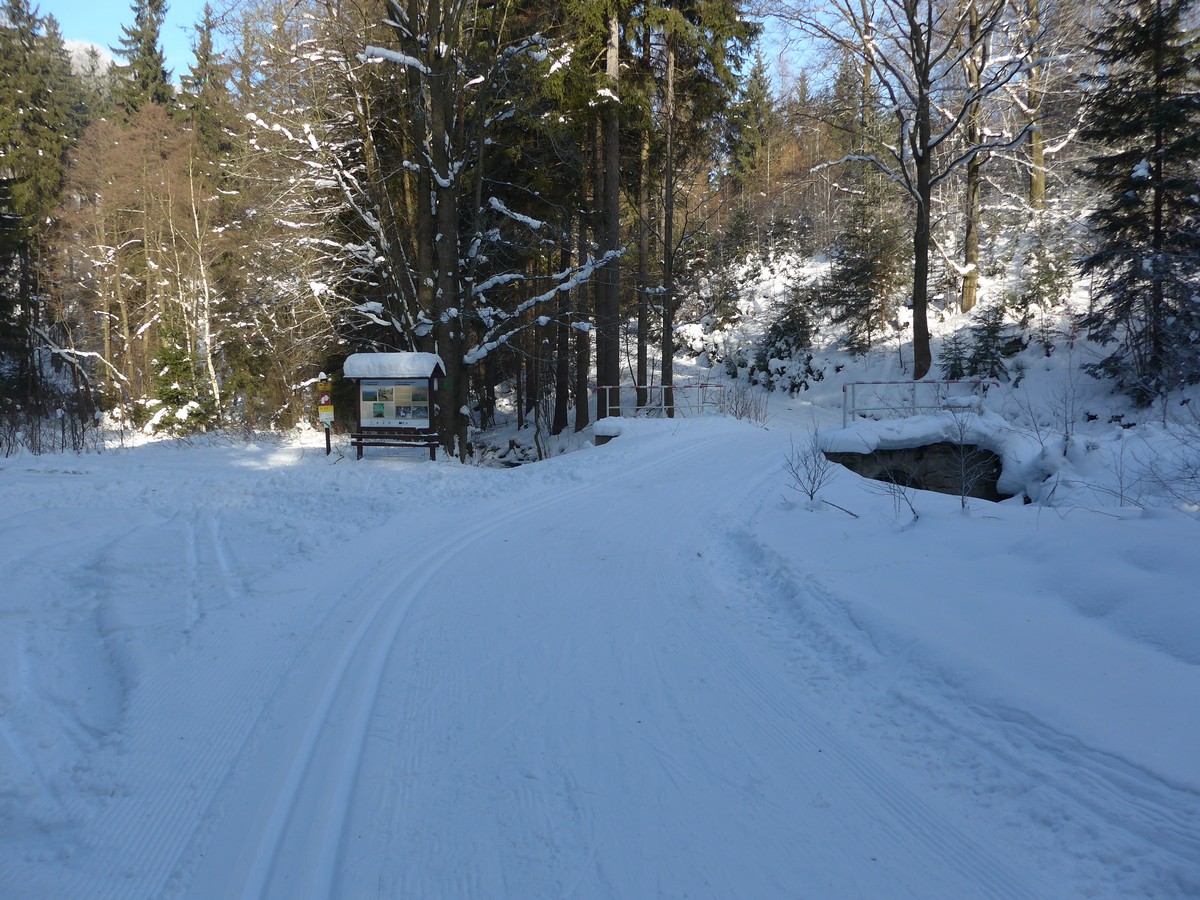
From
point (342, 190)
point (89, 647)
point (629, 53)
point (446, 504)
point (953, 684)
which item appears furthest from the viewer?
point (629, 53)

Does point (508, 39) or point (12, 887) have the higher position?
point (508, 39)

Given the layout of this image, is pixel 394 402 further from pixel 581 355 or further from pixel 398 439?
pixel 581 355

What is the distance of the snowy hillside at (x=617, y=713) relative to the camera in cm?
271

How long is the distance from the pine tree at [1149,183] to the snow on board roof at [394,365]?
16.3m

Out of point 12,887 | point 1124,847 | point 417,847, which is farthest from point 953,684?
point 12,887

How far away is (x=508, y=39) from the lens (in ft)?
63.5

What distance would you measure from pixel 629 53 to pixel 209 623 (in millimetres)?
20559

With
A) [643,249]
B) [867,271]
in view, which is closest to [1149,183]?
[867,271]

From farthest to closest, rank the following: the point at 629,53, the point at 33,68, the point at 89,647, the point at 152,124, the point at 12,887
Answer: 1. the point at 33,68
2. the point at 152,124
3. the point at 629,53
4. the point at 89,647
5. the point at 12,887

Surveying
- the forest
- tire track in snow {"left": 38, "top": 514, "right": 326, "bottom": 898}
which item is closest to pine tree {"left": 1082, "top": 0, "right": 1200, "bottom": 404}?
the forest

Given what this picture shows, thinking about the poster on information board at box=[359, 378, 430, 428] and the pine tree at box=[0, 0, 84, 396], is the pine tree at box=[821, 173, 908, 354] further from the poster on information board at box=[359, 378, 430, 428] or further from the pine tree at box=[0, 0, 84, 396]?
the pine tree at box=[0, 0, 84, 396]

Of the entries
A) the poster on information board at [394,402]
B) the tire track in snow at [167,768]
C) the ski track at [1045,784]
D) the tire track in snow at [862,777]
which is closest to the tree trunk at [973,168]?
the poster on information board at [394,402]

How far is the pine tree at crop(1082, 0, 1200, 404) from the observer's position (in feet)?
53.7

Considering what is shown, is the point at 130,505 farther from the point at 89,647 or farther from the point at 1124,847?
the point at 1124,847
